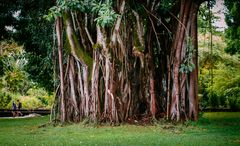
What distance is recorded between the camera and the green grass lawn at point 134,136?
28.7ft

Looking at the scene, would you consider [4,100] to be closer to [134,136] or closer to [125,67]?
[125,67]

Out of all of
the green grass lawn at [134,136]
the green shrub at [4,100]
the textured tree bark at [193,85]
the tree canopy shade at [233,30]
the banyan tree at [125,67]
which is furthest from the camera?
the green shrub at [4,100]

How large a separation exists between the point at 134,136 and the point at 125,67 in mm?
3478

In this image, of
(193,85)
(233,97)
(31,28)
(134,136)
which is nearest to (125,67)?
(193,85)

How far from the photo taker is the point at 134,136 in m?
9.91

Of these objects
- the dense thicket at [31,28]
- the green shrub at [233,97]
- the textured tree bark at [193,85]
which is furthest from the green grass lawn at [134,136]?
the green shrub at [233,97]

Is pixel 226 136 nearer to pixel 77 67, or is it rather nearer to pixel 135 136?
pixel 135 136

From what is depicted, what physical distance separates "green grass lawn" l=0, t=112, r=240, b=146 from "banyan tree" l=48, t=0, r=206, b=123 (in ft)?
2.53

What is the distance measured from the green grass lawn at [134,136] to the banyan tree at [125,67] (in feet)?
2.53

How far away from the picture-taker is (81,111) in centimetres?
1333

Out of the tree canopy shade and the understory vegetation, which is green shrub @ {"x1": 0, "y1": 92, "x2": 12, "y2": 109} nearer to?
the understory vegetation

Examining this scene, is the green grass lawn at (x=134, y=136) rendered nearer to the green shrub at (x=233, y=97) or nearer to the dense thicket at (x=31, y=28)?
the dense thicket at (x=31, y=28)

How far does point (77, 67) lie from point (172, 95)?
2.87 meters

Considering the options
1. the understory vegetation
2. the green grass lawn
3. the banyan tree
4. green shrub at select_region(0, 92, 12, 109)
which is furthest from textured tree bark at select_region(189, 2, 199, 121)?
green shrub at select_region(0, 92, 12, 109)
